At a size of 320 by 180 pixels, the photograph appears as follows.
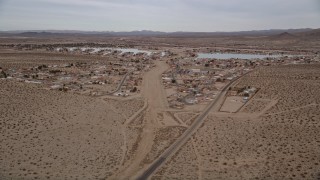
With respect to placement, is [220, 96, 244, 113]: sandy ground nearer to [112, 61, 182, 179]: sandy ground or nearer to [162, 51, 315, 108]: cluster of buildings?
[162, 51, 315, 108]: cluster of buildings

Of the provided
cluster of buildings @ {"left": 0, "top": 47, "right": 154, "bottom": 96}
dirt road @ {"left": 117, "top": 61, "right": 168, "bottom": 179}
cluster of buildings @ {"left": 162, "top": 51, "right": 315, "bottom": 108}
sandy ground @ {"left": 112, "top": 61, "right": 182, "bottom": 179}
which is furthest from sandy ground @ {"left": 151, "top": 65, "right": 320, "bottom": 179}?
cluster of buildings @ {"left": 0, "top": 47, "right": 154, "bottom": 96}

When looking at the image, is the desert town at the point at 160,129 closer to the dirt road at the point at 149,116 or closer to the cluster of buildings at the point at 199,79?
the dirt road at the point at 149,116

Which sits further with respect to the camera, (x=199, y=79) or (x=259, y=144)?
(x=199, y=79)

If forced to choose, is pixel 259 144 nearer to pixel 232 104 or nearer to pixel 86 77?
pixel 232 104

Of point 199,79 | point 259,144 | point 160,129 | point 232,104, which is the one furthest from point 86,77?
point 259,144

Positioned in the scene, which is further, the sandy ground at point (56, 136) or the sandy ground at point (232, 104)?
the sandy ground at point (232, 104)

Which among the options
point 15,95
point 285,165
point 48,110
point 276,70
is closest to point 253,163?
point 285,165

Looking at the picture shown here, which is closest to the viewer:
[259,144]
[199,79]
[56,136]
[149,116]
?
[259,144]

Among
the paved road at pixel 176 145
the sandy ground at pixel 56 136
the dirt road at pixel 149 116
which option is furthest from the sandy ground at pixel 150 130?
the sandy ground at pixel 56 136
